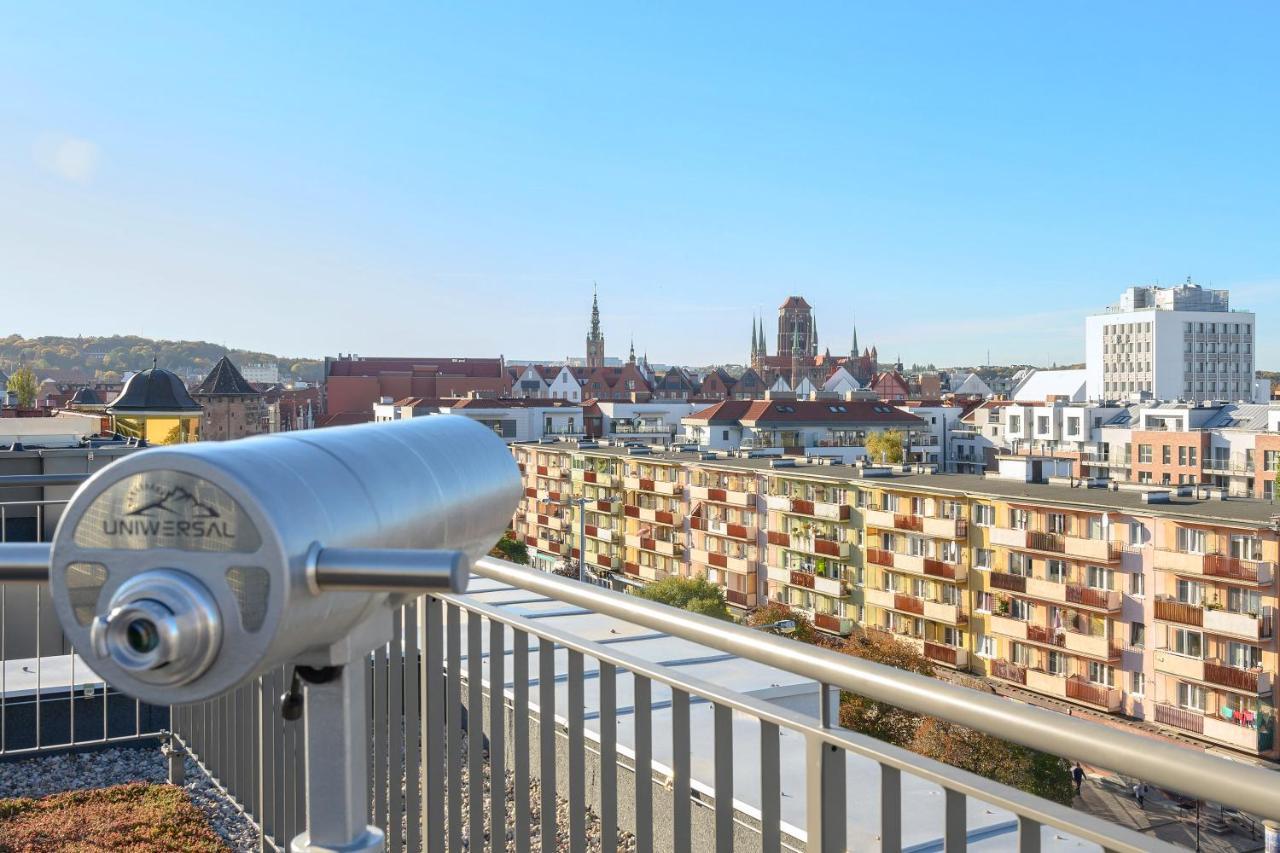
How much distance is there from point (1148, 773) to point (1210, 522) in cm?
2872

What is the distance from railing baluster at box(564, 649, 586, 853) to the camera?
1.89 m

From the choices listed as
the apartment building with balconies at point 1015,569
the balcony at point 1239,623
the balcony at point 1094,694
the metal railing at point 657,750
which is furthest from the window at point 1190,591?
the metal railing at point 657,750

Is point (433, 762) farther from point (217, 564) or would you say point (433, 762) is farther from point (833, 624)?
point (833, 624)

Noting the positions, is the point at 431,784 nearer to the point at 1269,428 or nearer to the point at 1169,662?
the point at 1169,662

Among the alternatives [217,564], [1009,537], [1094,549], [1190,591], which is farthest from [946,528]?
[217,564]

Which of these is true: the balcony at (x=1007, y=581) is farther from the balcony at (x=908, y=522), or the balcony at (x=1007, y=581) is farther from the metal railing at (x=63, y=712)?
the metal railing at (x=63, y=712)

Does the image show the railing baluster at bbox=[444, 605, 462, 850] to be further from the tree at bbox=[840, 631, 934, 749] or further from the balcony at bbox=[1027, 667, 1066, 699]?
the balcony at bbox=[1027, 667, 1066, 699]

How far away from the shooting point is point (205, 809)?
3.49 m

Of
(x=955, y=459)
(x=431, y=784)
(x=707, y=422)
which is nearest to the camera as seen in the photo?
(x=431, y=784)

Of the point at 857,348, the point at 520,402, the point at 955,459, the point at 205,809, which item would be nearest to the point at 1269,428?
the point at 955,459

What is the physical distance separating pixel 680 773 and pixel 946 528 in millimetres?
32482

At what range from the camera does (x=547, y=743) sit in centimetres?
202

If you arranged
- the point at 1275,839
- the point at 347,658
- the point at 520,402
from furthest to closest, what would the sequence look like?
the point at 520,402 < the point at 1275,839 < the point at 347,658

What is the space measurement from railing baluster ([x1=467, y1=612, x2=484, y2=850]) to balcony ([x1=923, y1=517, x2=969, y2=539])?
31.8 meters
